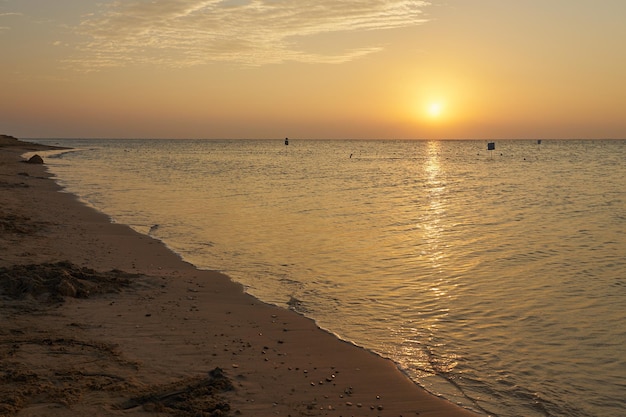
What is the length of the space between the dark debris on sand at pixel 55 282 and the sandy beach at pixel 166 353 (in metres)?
0.03

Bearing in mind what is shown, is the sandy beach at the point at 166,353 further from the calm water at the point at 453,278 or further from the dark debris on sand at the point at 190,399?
the calm water at the point at 453,278

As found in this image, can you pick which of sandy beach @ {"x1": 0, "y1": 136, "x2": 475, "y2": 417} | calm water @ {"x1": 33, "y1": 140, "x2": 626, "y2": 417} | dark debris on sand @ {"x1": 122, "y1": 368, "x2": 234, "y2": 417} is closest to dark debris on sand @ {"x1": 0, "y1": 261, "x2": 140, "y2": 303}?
sandy beach @ {"x1": 0, "y1": 136, "x2": 475, "y2": 417}

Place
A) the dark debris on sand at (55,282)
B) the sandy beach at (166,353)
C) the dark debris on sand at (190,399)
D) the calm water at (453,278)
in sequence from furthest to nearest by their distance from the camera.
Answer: the dark debris on sand at (55,282)
the calm water at (453,278)
the sandy beach at (166,353)
the dark debris on sand at (190,399)

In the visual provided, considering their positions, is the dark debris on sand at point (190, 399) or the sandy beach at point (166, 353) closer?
the dark debris on sand at point (190, 399)

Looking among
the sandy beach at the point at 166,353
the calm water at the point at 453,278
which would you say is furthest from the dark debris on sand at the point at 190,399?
Result: the calm water at the point at 453,278

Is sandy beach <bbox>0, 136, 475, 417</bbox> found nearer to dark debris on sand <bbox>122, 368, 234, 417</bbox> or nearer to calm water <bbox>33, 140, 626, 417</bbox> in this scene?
dark debris on sand <bbox>122, 368, 234, 417</bbox>

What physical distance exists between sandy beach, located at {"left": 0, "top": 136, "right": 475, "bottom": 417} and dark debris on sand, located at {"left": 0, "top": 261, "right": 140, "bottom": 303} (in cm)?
3

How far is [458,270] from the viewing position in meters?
13.9

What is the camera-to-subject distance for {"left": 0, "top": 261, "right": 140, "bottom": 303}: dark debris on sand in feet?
33.3

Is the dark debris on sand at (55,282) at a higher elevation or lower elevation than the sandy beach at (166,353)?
higher

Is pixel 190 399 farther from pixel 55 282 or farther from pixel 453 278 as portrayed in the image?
pixel 453 278

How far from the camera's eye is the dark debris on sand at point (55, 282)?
1014 cm

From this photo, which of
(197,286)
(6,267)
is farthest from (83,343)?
(6,267)

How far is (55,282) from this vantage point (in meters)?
10.6
